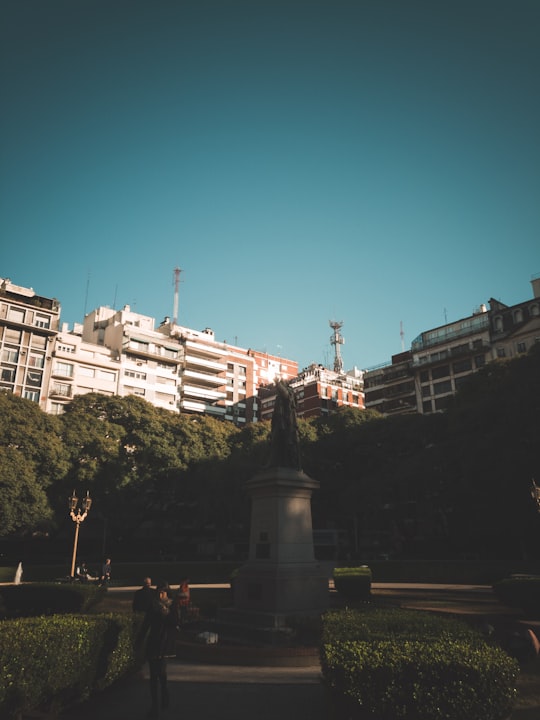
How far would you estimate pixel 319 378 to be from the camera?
89938mm

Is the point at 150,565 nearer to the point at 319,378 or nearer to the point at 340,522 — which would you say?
the point at 340,522

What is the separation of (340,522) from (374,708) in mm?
57928

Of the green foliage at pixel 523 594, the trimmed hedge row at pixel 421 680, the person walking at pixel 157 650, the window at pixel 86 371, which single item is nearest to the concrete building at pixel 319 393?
the window at pixel 86 371

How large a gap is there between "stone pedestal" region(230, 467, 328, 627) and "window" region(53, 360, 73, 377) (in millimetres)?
54564

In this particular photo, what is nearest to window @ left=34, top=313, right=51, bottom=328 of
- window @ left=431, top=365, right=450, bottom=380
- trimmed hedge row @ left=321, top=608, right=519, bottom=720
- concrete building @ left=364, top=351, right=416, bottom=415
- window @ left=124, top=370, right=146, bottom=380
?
window @ left=124, top=370, right=146, bottom=380

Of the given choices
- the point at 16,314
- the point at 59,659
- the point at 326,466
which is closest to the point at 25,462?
the point at 326,466

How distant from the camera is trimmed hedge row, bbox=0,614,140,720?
6461mm

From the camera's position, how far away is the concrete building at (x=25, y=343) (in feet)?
199

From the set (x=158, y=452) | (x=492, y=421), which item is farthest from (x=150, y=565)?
(x=492, y=421)

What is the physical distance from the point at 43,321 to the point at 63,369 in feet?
20.4

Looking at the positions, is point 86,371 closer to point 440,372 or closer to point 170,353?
point 170,353

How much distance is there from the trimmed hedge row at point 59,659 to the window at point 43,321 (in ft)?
200

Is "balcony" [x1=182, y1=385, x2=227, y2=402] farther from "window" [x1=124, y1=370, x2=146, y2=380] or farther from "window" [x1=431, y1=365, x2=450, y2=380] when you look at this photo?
"window" [x1=431, y1=365, x2=450, y2=380]

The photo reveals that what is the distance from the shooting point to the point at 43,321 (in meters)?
64.5
